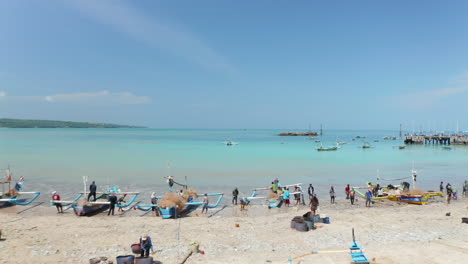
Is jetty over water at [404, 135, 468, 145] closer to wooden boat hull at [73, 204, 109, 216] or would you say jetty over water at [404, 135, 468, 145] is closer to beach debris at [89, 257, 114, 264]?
wooden boat hull at [73, 204, 109, 216]

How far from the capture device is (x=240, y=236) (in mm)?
12445

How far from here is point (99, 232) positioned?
42.4ft

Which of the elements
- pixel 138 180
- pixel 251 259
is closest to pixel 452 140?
pixel 138 180

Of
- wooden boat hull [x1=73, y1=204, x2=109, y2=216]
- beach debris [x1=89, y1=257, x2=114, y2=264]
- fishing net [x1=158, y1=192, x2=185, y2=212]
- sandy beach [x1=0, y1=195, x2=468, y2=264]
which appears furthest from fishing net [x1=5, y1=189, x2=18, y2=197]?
beach debris [x1=89, y1=257, x2=114, y2=264]

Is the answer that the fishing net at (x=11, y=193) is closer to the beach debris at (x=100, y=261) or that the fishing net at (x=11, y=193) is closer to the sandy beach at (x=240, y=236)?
the sandy beach at (x=240, y=236)

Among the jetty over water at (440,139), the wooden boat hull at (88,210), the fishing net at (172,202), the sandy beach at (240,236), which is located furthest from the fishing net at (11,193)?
Result: the jetty over water at (440,139)

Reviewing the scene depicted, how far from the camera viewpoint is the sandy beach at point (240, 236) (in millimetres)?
10102

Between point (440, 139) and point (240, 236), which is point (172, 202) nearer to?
point (240, 236)

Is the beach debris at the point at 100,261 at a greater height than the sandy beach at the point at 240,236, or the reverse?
the beach debris at the point at 100,261

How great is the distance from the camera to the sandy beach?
10.1 metres

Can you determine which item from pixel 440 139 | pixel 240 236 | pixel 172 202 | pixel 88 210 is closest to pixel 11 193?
pixel 88 210

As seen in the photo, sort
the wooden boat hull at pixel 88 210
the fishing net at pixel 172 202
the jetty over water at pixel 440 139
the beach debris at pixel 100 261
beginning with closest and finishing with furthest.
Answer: the beach debris at pixel 100 261
the fishing net at pixel 172 202
the wooden boat hull at pixel 88 210
the jetty over water at pixel 440 139

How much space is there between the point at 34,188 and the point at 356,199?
24811 mm

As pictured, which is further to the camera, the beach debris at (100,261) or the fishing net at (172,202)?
the fishing net at (172,202)
